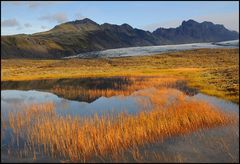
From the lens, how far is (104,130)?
77.2 ft

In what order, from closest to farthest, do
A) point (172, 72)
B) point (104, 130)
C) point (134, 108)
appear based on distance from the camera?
point (104, 130)
point (134, 108)
point (172, 72)

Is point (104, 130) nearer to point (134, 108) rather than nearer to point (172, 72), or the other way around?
point (134, 108)

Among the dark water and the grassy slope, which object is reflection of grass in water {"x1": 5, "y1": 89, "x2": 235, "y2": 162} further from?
the grassy slope

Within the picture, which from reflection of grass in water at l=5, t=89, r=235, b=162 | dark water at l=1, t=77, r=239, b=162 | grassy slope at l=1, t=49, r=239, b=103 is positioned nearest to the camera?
dark water at l=1, t=77, r=239, b=162

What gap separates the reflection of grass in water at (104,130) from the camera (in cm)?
2014

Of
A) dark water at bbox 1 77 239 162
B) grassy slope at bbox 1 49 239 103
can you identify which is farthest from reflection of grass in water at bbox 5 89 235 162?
grassy slope at bbox 1 49 239 103

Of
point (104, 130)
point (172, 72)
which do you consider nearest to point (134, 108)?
point (104, 130)

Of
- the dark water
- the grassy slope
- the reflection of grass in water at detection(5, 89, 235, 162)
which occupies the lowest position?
the grassy slope

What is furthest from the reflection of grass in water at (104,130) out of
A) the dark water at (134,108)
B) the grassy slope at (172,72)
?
the grassy slope at (172,72)

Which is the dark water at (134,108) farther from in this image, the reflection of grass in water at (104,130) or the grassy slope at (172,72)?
the grassy slope at (172,72)

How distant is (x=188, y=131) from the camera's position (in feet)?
78.9

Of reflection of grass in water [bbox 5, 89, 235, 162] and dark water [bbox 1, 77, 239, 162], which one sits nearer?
dark water [bbox 1, 77, 239, 162]

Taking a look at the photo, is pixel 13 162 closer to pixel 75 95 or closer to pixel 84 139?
pixel 84 139

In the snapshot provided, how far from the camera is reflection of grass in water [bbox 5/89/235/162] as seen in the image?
2014 centimetres
